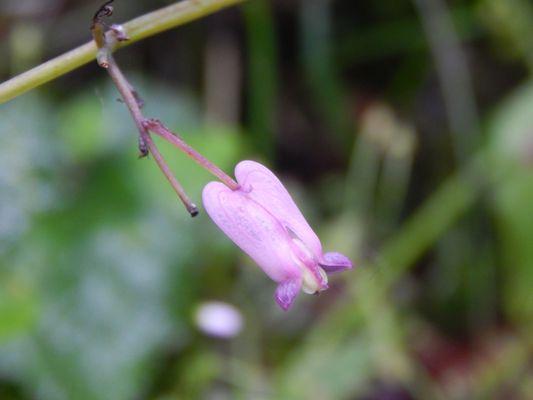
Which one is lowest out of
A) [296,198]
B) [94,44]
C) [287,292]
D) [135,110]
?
[287,292]

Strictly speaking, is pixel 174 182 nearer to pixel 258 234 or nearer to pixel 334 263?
pixel 258 234

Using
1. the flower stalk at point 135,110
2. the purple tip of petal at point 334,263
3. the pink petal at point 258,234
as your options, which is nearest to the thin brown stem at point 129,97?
the flower stalk at point 135,110

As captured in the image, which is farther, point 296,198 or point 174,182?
point 296,198

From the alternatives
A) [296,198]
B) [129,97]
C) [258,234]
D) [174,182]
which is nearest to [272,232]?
[258,234]

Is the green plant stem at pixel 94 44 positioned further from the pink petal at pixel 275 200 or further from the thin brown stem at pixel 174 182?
the pink petal at pixel 275 200

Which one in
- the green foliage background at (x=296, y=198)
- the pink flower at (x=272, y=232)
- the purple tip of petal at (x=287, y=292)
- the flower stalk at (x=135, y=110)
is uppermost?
the green foliage background at (x=296, y=198)

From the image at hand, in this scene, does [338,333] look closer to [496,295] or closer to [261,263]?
[496,295]

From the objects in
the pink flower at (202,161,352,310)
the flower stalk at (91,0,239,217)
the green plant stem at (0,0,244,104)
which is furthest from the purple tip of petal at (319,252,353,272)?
the green plant stem at (0,0,244,104)
